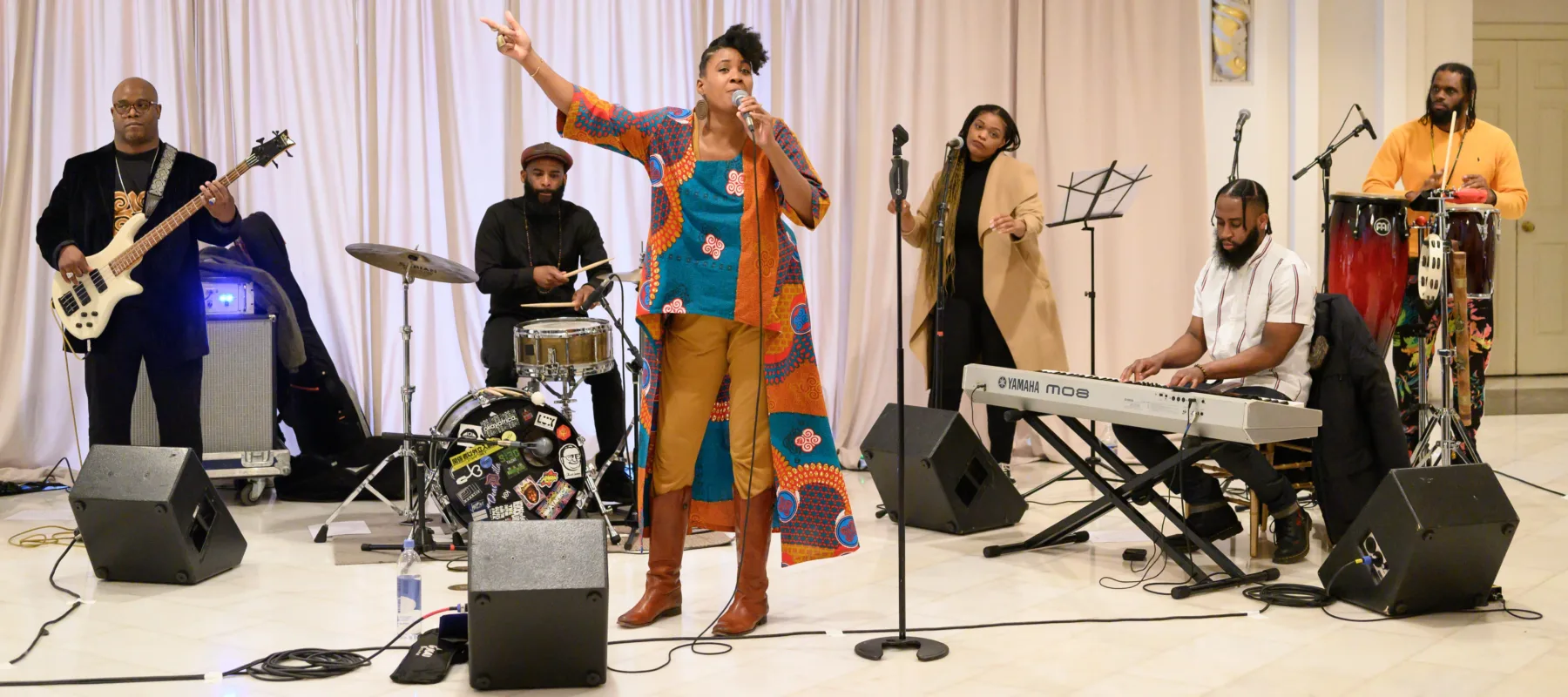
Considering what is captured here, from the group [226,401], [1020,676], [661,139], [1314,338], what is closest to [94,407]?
[226,401]

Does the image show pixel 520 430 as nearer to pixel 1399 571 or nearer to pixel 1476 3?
pixel 1399 571

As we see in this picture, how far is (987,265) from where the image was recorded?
5.29 metres

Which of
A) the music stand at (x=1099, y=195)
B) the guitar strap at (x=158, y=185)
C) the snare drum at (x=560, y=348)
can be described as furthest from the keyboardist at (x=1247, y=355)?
the guitar strap at (x=158, y=185)

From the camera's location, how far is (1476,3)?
802cm

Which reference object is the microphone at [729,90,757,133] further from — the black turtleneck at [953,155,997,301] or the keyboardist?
the black turtleneck at [953,155,997,301]

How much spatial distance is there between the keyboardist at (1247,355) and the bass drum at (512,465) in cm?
176

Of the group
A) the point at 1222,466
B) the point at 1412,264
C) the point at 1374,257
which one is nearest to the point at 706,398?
Answer: the point at 1222,466

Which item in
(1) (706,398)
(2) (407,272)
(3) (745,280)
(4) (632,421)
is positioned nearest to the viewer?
(3) (745,280)

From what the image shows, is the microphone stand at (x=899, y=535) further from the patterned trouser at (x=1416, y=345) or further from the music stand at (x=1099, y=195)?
the patterned trouser at (x=1416, y=345)

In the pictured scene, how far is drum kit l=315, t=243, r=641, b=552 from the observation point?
14.3ft

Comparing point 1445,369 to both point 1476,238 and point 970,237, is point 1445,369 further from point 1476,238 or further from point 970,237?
point 970,237

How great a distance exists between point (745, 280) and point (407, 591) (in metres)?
1.16

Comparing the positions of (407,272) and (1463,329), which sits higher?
(407,272)

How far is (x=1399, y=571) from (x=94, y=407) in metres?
3.94
